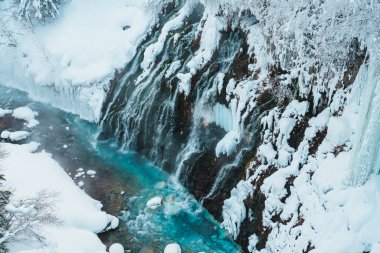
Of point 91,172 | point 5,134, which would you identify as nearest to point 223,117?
point 91,172

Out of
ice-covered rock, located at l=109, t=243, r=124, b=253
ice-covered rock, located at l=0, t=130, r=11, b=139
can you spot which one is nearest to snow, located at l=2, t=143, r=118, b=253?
ice-covered rock, located at l=109, t=243, r=124, b=253

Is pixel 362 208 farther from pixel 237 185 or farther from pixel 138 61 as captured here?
pixel 138 61

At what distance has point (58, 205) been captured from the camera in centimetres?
1086

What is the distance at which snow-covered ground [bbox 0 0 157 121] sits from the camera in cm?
1645

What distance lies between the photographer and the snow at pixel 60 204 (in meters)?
9.58

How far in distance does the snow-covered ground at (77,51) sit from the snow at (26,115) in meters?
1.34

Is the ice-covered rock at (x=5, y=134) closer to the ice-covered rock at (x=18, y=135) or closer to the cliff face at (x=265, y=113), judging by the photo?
the ice-covered rock at (x=18, y=135)

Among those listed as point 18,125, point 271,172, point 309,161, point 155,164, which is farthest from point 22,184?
point 309,161

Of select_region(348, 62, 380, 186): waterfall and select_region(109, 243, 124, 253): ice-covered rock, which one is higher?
select_region(348, 62, 380, 186): waterfall

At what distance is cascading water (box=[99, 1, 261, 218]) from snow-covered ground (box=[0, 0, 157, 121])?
0.98 m

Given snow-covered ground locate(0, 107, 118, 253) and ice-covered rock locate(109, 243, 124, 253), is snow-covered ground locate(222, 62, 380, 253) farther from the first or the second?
snow-covered ground locate(0, 107, 118, 253)

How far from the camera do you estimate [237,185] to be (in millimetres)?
10641

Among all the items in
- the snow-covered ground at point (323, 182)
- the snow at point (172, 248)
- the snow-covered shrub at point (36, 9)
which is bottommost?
the snow at point (172, 248)

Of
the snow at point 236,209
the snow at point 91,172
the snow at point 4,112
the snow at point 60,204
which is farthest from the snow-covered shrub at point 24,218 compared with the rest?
the snow at point 4,112
